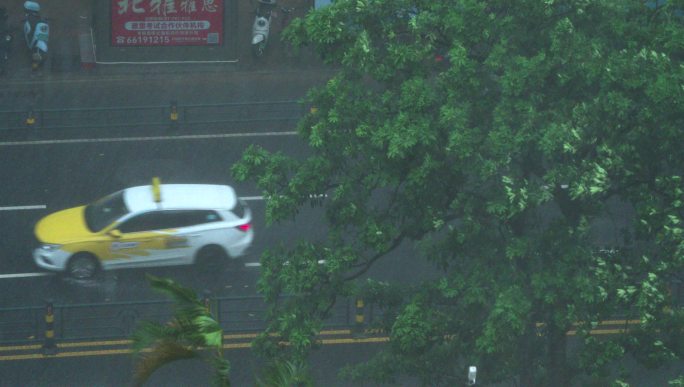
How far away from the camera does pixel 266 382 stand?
6949 mm

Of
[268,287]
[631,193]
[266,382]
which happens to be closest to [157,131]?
[268,287]

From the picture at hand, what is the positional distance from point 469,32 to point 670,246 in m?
3.08

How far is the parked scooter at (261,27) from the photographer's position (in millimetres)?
31469

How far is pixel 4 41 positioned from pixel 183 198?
12305 millimetres

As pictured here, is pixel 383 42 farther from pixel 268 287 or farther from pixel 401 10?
pixel 268 287

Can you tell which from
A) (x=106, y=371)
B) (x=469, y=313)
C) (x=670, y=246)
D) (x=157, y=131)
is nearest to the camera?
(x=670, y=246)

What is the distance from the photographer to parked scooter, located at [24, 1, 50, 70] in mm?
30438

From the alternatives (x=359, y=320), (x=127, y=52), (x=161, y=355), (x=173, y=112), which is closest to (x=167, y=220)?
(x=359, y=320)

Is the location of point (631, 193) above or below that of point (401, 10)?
below

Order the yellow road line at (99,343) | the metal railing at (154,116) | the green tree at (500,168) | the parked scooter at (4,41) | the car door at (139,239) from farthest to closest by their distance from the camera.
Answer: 1. the parked scooter at (4,41)
2. the metal railing at (154,116)
3. the car door at (139,239)
4. the yellow road line at (99,343)
5. the green tree at (500,168)

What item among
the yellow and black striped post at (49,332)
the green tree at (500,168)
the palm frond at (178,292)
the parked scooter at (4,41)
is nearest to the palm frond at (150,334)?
the palm frond at (178,292)

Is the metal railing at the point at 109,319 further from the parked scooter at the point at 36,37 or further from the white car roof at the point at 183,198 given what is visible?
the parked scooter at the point at 36,37

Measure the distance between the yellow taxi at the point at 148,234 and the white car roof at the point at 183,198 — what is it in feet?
0.06

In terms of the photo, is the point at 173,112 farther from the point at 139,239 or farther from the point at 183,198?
the point at 139,239
